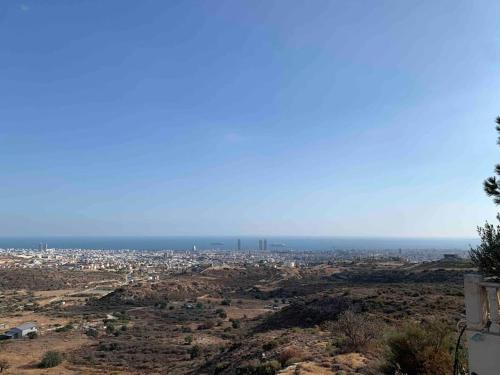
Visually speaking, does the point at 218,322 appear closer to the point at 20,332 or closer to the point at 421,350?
the point at 20,332

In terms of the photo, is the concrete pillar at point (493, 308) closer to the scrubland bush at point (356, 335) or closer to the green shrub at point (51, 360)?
the scrubland bush at point (356, 335)

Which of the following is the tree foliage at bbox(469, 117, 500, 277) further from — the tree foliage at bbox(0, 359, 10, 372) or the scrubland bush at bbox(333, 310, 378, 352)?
the tree foliage at bbox(0, 359, 10, 372)

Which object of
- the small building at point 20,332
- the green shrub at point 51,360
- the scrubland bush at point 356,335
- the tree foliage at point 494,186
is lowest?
the small building at point 20,332

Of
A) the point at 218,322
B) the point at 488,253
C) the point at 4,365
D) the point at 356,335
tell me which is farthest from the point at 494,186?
the point at 218,322

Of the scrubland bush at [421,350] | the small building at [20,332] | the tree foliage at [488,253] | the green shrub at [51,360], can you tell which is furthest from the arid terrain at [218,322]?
the tree foliage at [488,253]

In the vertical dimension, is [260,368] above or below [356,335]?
below

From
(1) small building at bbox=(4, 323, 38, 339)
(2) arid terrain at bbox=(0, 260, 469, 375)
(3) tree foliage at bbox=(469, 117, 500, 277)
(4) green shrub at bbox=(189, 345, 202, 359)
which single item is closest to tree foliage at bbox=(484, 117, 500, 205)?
(3) tree foliage at bbox=(469, 117, 500, 277)
